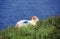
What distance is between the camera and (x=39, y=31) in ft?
12.5

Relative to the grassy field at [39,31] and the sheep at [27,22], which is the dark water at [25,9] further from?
the grassy field at [39,31]

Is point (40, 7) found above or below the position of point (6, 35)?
above

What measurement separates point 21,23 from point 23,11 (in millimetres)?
326

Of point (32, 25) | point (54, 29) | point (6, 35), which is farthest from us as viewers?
point (32, 25)

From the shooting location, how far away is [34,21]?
4.39 meters

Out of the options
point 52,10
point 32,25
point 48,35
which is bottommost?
point 48,35

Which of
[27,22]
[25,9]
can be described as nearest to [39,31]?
[27,22]

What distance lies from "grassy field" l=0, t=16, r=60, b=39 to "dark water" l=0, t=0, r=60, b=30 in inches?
9.5

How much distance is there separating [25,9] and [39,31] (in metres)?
0.84

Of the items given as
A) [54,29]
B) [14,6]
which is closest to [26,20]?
[14,6]

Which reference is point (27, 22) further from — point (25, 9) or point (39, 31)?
point (39, 31)

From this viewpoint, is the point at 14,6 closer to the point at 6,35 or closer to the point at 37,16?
the point at 37,16

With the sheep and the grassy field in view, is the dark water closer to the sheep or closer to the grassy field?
the sheep

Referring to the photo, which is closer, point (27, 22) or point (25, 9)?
point (27, 22)
